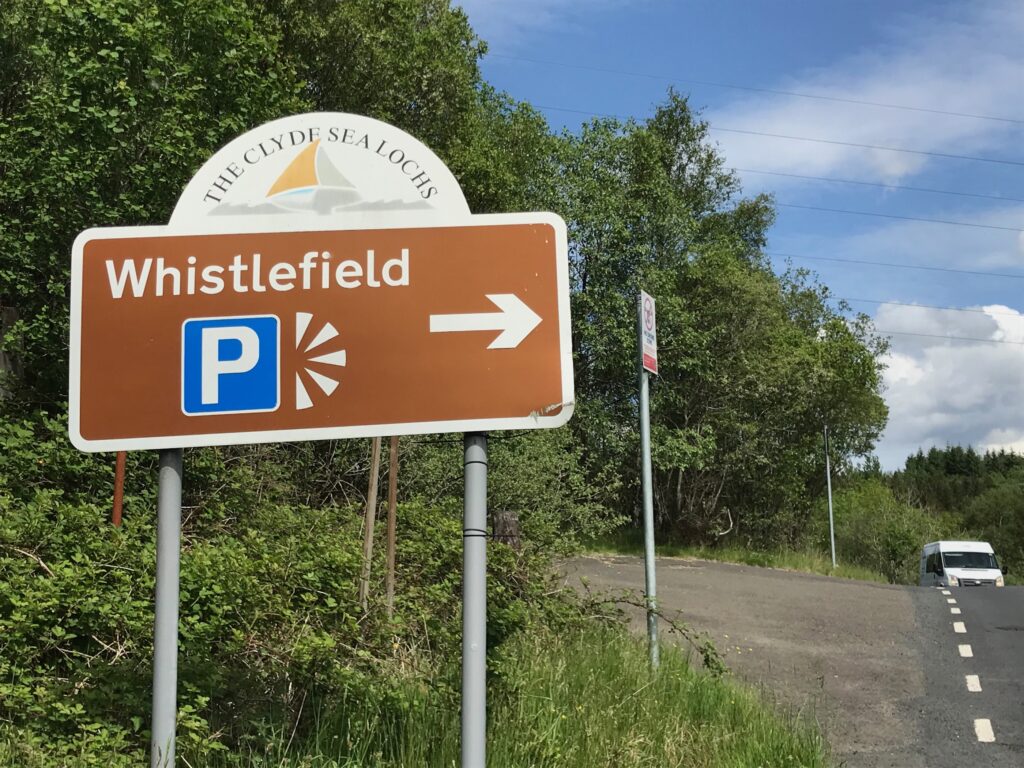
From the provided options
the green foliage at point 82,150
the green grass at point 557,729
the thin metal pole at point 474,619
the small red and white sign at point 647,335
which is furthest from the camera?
the green foliage at point 82,150

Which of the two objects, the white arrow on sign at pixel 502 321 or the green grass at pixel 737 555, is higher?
the white arrow on sign at pixel 502 321

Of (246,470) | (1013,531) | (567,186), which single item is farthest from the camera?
(1013,531)

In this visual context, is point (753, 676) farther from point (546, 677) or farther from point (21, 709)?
point (21, 709)

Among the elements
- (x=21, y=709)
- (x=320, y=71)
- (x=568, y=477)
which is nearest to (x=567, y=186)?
(x=320, y=71)

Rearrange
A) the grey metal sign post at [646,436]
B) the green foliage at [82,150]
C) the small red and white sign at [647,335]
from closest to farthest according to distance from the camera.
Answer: the grey metal sign post at [646,436] → the small red and white sign at [647,335] → the green foliage at [82,150]

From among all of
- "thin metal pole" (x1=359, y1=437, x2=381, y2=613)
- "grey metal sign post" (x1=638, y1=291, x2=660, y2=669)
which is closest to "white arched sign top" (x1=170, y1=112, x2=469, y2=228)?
"thin metal pole" (x1=359, y1=437, x2=381, y2=613)

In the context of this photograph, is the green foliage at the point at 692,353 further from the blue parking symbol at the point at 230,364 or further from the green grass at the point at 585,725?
the blue parking symbol at the point at 230,364

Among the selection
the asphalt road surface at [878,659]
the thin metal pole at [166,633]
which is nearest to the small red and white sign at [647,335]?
the asphalt road surface at [878,659]

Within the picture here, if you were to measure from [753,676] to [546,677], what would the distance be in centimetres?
375

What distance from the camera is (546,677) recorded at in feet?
18.4

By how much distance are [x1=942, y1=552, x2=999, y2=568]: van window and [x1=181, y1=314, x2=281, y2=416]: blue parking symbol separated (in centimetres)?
3364

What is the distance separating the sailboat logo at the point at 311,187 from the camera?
3.38 metres

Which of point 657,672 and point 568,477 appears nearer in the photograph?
point 657,672

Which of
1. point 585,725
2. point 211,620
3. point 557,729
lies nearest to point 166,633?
point 557,729
